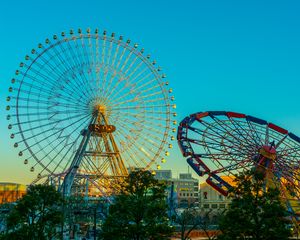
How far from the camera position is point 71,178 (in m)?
47.8

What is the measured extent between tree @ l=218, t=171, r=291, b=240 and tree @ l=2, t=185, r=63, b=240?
10667 millimetres

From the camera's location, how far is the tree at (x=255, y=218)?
2089 cm

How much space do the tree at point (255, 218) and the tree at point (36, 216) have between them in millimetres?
10667

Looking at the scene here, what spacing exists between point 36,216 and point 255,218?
45.9 feet

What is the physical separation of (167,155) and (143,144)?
376 centimetres

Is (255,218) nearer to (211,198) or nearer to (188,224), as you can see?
(188,224)

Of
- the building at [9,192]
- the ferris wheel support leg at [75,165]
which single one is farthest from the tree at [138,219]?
the building at [9,192]

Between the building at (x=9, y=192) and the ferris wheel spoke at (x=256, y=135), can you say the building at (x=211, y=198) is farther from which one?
the ferris wheel spoke at (x=256, y=135)

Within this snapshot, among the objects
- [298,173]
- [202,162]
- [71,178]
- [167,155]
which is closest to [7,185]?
[71,178]

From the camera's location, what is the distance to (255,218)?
21531 millimetres

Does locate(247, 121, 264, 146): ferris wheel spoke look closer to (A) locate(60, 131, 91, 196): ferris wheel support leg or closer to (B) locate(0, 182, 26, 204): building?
(A) locate(60, 131, 91, 196): ferris wheel support leg

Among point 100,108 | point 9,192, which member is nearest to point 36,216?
point 100,108

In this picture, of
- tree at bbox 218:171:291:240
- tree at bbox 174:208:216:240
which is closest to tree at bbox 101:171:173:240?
tree at bbox 218:171:291:240

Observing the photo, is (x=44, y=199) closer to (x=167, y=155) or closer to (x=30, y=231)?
(x=30, y=231)
